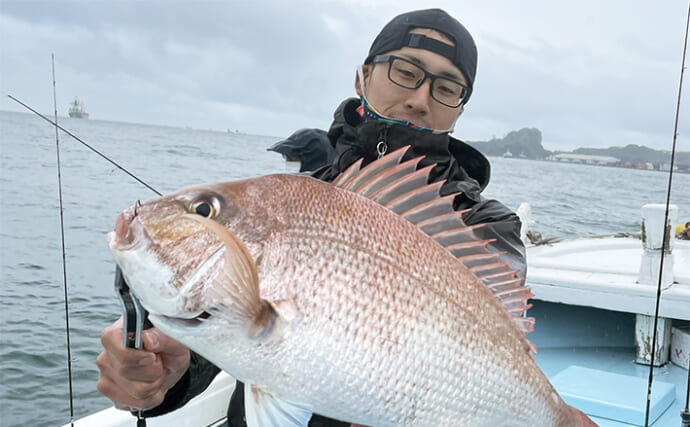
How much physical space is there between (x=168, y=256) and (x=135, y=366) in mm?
360

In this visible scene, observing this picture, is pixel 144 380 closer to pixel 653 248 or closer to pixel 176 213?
pixel 176 213

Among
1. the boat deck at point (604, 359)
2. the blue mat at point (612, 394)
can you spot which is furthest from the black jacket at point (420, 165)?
the boat deck at point (604, 359)

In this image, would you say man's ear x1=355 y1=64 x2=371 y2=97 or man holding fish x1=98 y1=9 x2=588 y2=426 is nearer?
man holding fish x1=98 y1=9 x2=588 y2=426

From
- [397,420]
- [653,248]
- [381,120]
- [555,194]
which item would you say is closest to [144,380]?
[397,420]

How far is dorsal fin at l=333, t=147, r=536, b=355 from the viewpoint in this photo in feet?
3.70

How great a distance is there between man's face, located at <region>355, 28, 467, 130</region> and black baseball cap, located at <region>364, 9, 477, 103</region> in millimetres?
17

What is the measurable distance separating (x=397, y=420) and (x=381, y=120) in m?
1.03

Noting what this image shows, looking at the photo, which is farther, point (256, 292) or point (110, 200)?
point (110, 200)

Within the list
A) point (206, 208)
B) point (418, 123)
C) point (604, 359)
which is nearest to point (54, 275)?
point (604, 359)

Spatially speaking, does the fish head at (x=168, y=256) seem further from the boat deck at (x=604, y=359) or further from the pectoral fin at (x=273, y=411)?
the boat deck at (x=604, y=359)

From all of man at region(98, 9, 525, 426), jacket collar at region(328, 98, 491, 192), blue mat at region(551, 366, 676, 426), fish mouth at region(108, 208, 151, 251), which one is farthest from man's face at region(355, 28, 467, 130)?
blue mat at region(551, 366, 676, 426)

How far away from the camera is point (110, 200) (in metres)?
15.2

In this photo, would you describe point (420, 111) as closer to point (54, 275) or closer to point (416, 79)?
point (416, 79)

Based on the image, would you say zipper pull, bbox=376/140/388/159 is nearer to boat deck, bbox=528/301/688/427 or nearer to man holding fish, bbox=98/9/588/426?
man holding fish, bbox=98/9/588/426
